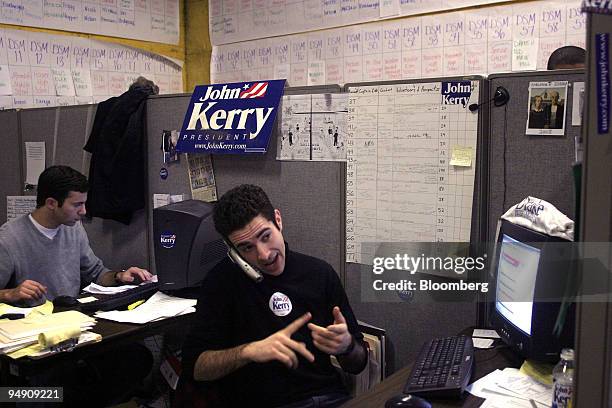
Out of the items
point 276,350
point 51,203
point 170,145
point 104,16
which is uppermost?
point 104,16

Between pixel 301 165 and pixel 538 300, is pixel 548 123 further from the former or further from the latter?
pixel 301 165

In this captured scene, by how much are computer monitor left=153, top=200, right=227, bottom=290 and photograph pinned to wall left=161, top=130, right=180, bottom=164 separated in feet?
0.97

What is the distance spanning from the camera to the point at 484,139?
5.78 ft

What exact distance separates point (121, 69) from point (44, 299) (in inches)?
98.7

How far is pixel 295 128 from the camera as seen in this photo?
2100 millimetres

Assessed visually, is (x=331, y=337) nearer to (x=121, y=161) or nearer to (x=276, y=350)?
(x=276, y=350)

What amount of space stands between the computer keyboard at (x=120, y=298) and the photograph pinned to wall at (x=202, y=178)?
40 centimetres

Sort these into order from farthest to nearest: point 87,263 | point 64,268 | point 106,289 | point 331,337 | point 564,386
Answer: point 87,263
point 64,268
point 106,289
point 331,337
point 564,386

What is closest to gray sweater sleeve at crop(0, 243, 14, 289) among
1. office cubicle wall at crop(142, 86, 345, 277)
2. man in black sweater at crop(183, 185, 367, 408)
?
office cubicle wall at crop(142, 86, 345, 277)

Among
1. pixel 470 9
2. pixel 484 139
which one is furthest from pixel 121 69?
pixel 484 139

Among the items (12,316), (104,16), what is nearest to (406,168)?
(12,316)

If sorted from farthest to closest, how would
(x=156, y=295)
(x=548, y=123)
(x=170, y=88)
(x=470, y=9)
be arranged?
(x=170, y=88)
(x=470, y=9)
(x=156, y=295)
(x=548, y=123)

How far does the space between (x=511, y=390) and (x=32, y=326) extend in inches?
54.8

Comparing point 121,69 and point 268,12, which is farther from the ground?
point 268,12
